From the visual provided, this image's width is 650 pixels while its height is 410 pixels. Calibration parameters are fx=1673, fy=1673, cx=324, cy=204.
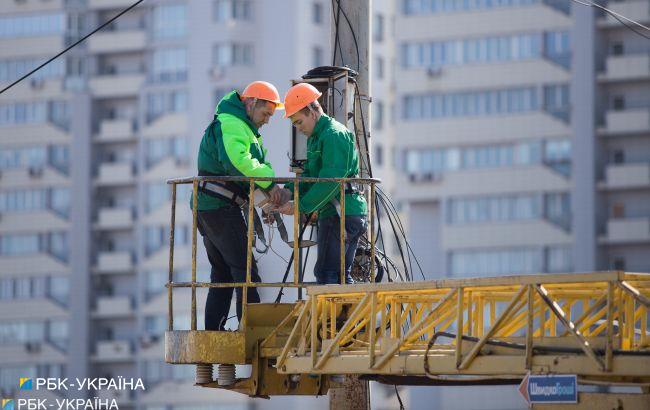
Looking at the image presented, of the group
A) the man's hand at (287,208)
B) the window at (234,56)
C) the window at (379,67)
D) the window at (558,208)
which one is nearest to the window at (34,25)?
the window at (234,56)

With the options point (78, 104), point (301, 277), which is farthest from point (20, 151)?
point (301, 277)

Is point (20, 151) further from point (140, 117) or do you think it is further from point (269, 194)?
point (269, 194)

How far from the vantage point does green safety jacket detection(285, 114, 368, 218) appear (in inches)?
609

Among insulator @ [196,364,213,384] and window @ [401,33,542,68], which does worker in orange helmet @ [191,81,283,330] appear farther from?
window @ [401,33,542,68]

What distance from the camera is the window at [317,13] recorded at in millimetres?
84312

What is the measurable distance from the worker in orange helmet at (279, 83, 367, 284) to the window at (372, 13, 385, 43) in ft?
240

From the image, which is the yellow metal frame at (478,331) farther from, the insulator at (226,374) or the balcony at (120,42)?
the balcony at (120,42)

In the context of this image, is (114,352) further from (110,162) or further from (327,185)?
(327,185)

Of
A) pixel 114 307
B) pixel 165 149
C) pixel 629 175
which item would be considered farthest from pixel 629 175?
pixel 114 307

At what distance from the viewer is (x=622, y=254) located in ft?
253

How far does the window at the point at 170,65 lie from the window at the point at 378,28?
33.4 feet

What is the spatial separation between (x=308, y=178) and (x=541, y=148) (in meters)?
64.5

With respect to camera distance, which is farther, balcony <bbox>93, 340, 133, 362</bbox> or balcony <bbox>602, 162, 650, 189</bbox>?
balcony <bbox>93, 340, 133, 362</bbox>

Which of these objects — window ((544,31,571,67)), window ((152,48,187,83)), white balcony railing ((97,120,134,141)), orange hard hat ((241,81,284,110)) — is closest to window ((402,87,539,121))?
window ((544,31,571,67))
